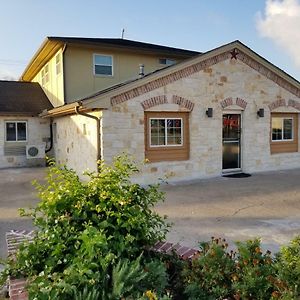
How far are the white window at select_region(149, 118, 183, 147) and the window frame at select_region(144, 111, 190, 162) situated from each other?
0.24 feet

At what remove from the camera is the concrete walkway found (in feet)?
18.6

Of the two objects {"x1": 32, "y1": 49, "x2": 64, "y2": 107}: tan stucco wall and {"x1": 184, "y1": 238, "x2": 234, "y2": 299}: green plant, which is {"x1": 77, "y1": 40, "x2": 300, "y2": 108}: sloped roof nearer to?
{"x1": 32, "y1": 49, "x2": 64, "y2": 107}: tan stucco wall

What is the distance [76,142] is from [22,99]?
652cm

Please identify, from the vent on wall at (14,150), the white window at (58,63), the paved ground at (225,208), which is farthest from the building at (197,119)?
the vent on wall at (14,150)

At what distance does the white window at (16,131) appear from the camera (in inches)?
609

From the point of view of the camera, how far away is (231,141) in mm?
12273

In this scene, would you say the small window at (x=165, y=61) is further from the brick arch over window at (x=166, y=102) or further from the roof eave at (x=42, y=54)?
the brick arch over window at (x=166, y=102)

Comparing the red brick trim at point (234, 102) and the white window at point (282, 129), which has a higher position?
the red brick trim at point (234, 102)

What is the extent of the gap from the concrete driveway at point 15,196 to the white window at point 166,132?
4.07m

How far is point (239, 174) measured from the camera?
39.5 feet

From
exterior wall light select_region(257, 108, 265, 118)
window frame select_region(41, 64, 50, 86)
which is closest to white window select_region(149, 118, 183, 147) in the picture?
exterior wall light select_region(257, 108, 265, 118)

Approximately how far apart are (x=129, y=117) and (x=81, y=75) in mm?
5479

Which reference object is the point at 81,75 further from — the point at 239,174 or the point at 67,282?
the point at 67,282

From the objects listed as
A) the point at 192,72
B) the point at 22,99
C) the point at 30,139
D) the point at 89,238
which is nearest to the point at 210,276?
the point at 89,238
